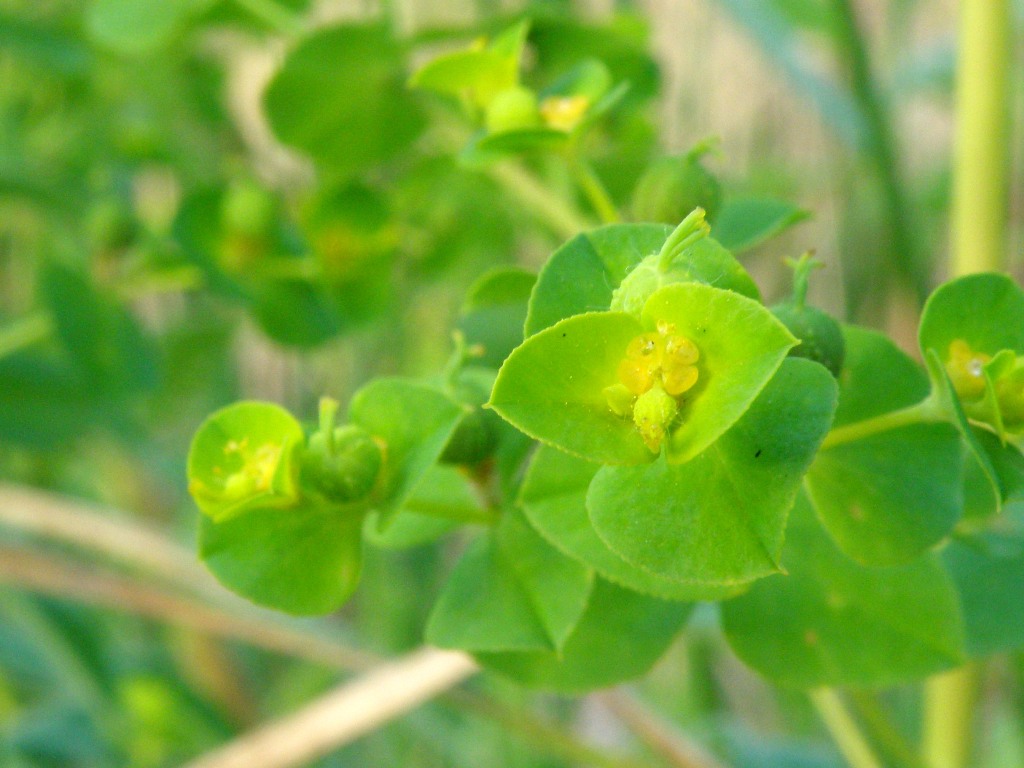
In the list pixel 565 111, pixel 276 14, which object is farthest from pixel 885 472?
pixel 276 14

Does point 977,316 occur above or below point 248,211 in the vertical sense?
above

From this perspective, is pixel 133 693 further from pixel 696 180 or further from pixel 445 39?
pixel 696 180

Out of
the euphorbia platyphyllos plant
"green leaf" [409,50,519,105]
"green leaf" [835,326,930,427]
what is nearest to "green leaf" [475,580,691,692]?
the euphorbia platyphyllos plant

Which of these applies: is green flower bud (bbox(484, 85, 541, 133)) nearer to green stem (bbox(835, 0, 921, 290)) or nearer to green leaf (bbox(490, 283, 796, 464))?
green leaf (bbox(490, 283, 796, 464))

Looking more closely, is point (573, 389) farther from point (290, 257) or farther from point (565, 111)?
point (290, 257)

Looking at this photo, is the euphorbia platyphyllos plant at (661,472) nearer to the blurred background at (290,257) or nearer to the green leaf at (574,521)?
the green leaf at (574,521)

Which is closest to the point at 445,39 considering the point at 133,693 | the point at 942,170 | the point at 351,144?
the point at 351,144
